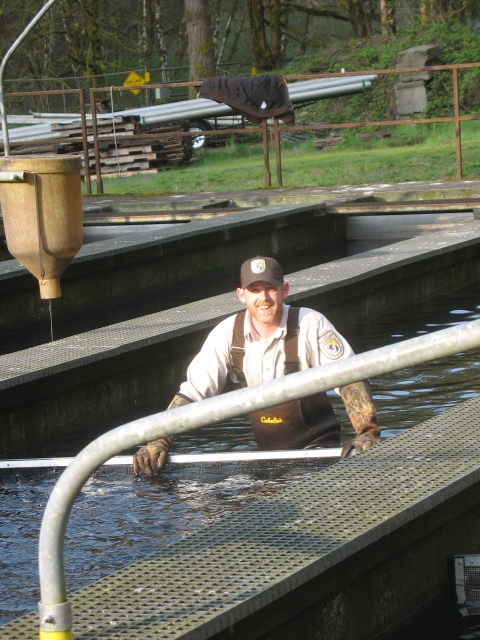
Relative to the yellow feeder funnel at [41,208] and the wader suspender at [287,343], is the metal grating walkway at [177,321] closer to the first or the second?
the yellow feeder funnel at [41,208]

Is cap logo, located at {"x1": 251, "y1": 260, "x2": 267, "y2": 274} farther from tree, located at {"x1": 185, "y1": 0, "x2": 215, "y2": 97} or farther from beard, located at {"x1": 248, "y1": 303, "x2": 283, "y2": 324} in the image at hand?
tree, located at {"x1": 185, "y1": 0, "x2": 215, "y2": 97}

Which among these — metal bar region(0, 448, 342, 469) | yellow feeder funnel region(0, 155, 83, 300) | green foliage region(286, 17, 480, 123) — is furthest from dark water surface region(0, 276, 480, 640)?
green foliage region(286, 17, 480, 123)

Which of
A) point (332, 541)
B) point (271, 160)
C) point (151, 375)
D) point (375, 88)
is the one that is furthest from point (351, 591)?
point (375, 88)

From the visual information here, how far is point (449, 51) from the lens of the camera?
3031cm

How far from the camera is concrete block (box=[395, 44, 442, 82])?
29091mm

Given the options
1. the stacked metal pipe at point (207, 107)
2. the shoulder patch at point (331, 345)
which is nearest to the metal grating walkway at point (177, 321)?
the shoulder patch at point (331, 345)

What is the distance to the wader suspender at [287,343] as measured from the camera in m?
5.14

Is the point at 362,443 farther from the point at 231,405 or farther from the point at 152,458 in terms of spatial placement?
the point at 231,405

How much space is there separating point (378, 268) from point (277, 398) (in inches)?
303

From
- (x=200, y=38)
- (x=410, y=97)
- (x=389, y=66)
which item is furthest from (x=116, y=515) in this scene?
(x=389, y=66)

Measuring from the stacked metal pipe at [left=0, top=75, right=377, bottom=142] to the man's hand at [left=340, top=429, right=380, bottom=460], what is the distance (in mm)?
22146

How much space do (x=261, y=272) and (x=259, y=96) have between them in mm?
13111

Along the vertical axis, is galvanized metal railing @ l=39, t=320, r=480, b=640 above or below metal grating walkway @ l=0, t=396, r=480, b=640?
above

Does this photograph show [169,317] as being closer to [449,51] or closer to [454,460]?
[454,460]
